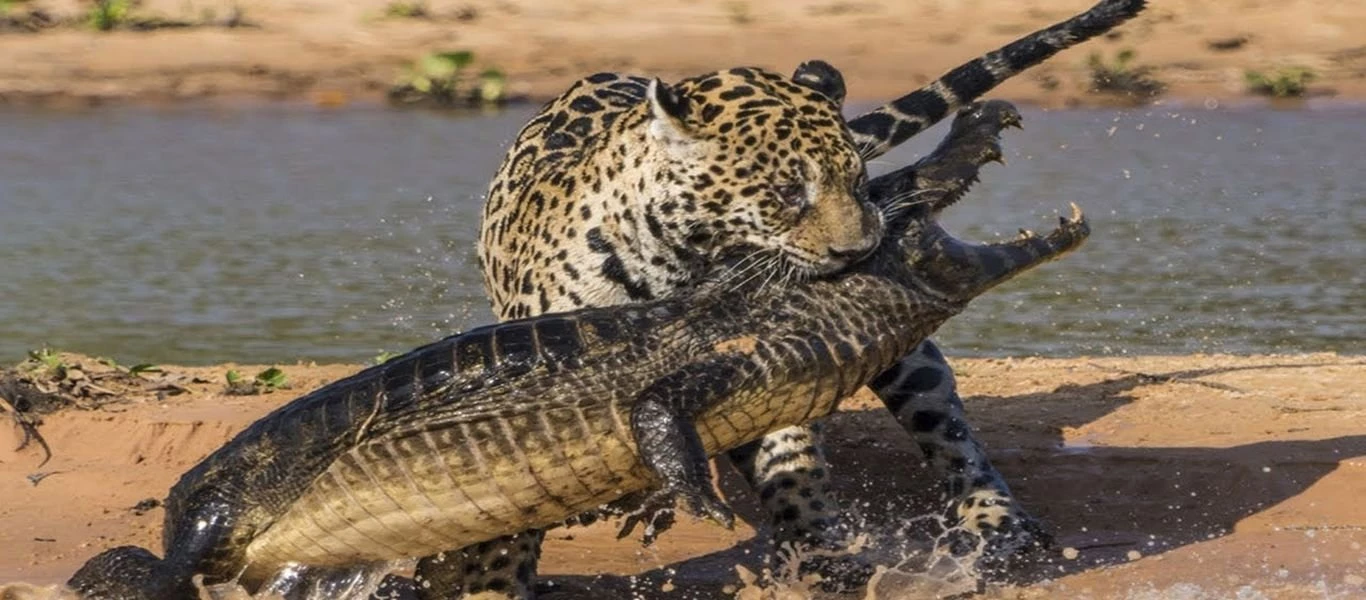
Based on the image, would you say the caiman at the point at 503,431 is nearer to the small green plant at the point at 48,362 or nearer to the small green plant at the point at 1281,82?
the small green plant at the point at 48,362

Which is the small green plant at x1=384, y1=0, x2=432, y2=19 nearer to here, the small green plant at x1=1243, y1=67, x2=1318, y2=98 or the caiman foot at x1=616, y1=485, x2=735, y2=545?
the small green plant at x1=1243, y1=67, x2=1318, y2=98

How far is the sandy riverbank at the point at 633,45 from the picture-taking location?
20.9 meters

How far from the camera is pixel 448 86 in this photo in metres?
21.2

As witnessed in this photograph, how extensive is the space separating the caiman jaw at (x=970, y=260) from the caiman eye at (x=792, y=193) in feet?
1.49

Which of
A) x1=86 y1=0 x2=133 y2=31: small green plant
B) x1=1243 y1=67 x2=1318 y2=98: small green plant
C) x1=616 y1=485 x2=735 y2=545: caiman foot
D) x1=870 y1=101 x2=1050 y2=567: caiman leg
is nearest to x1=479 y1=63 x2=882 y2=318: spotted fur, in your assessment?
x1=870 y1=101 x2=1050 y2=567: caiman leg

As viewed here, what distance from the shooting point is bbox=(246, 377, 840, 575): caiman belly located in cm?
562

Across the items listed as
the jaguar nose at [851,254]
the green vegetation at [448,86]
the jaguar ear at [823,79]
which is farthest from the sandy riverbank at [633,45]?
the jaguar nose at [851,254]

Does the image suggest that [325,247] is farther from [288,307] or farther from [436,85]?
[436,85]

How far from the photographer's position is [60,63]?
22.3 meters

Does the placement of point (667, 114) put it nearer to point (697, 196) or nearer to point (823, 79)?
point (697, 196)

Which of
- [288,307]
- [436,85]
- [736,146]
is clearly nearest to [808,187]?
[736,146]

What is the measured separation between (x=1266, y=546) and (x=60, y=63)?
1740cm

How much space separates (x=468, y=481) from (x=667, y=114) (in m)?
1.55

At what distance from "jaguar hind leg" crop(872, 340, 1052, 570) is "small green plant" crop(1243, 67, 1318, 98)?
1333cm
